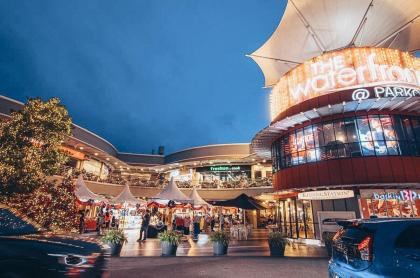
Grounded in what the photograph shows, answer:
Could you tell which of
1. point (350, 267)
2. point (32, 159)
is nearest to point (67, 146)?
point (32, 159)

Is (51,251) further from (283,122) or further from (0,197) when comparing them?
(283,122)

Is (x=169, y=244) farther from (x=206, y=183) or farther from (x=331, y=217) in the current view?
(x=206, y=183)

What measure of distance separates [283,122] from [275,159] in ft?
12.1

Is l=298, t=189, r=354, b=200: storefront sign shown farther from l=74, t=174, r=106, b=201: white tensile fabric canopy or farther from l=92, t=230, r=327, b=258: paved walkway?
l=74, t=174, r=106, b=201: white tensile fabric canopy

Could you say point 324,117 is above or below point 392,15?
below

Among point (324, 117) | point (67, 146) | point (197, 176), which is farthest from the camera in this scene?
point (197, 176)

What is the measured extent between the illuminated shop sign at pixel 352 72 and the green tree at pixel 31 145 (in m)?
14.9

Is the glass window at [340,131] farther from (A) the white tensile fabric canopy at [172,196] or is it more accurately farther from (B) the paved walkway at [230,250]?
(A) the white tensile fabric canopy at [172,196]

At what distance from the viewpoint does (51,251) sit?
3.65 metres

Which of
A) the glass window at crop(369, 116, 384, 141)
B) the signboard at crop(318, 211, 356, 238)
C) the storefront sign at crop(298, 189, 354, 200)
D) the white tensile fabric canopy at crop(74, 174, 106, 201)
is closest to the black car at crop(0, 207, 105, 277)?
the storefront sign at crop(298, 189, 354, 200)

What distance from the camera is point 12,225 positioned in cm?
431

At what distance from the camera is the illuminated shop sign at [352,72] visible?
15938 mm

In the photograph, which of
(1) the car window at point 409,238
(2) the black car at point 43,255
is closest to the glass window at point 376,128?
(1) the car window at point 409,238

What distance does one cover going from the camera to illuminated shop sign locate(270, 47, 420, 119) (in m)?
15.9
